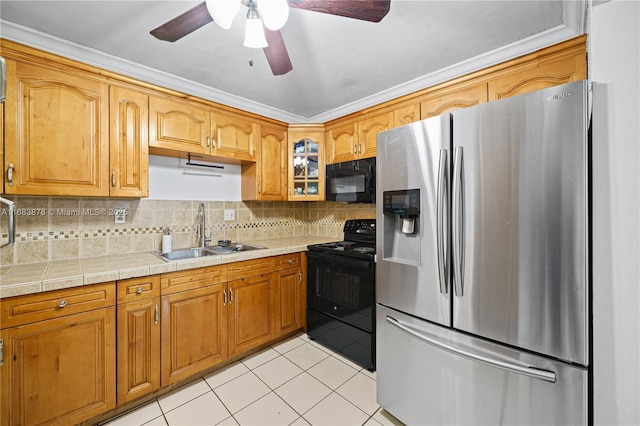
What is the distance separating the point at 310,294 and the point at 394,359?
1.14m

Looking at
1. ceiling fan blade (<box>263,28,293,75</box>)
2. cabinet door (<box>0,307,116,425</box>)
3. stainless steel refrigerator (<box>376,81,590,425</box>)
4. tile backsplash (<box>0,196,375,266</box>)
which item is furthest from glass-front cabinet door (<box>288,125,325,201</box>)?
cabinet door (<box>0,307,116,425</box>)

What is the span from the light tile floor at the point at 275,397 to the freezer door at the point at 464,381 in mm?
292

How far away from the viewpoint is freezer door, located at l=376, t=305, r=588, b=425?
103cm

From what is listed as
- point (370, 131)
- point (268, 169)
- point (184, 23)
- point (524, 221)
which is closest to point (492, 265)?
point (524, 221)

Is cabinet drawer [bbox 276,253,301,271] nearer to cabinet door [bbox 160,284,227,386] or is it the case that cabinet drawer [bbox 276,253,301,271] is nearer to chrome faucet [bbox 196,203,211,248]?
cabinet door [bbox 160,284,227,386]

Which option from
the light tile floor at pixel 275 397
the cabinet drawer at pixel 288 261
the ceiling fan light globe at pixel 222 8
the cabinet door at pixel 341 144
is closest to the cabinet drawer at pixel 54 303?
the light tile floor at pixel 275 397

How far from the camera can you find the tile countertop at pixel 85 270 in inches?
53.0

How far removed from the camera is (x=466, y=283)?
123 centimetres

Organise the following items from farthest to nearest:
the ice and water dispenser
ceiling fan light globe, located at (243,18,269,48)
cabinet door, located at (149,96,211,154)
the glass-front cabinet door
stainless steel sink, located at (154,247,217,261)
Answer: the glass-front cabinet door → stainless steel sink, located at (154,247,217,261) → cabinet door, located at (149,96,211,154) → the ice and water dispenser → ceiling fan light globe, located at (243,18,269,48)

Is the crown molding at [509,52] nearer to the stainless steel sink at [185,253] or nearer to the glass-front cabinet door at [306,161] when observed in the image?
the glass-front cabinet door at [306,161]

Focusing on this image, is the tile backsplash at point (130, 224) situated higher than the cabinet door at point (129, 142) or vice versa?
the cabinet door at point (129, 142)

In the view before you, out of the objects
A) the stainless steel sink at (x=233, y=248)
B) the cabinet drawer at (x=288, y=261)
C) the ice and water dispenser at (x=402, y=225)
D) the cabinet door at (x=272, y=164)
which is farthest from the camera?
the cabinet door at (x=272, y=164)

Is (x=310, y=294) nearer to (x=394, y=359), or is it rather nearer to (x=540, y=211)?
(x=394, y=359)

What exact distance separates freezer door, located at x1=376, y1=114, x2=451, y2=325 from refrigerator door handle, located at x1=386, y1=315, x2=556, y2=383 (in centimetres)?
10
